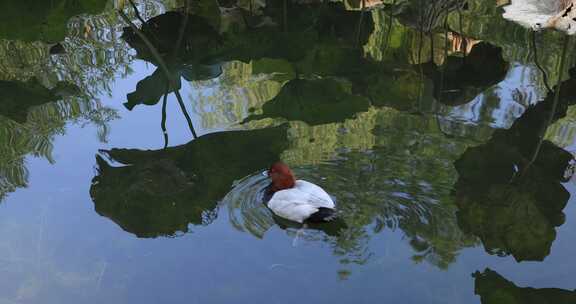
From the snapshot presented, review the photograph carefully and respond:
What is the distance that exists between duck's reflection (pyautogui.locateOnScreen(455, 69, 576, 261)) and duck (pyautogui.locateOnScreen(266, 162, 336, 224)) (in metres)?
0.65

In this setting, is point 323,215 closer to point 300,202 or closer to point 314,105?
point 300,202

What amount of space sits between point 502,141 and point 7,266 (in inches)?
104

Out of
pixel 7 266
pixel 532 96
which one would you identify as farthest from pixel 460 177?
pixel 7 266

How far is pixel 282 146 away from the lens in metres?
4.30

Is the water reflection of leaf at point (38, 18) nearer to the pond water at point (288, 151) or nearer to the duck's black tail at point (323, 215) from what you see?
the pond water at point (288, 151)

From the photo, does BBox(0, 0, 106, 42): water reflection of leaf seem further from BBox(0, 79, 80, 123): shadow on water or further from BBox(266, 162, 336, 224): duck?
BBox(266, 162, 336, 224): duck

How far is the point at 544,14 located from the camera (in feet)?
16.2

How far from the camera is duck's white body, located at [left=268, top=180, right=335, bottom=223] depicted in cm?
358

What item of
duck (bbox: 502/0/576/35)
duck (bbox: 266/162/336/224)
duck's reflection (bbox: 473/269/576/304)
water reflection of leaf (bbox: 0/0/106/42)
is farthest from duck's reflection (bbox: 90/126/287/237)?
duck (bbox: 502/0/576/35)

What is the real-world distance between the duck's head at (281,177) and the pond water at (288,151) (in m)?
0.14

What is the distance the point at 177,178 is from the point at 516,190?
66.4 inches

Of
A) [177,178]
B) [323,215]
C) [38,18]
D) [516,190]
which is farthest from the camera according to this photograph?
[38,18]

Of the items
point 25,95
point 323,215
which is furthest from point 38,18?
point 323,215

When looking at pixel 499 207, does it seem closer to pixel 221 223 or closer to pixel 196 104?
pixel 221 223
